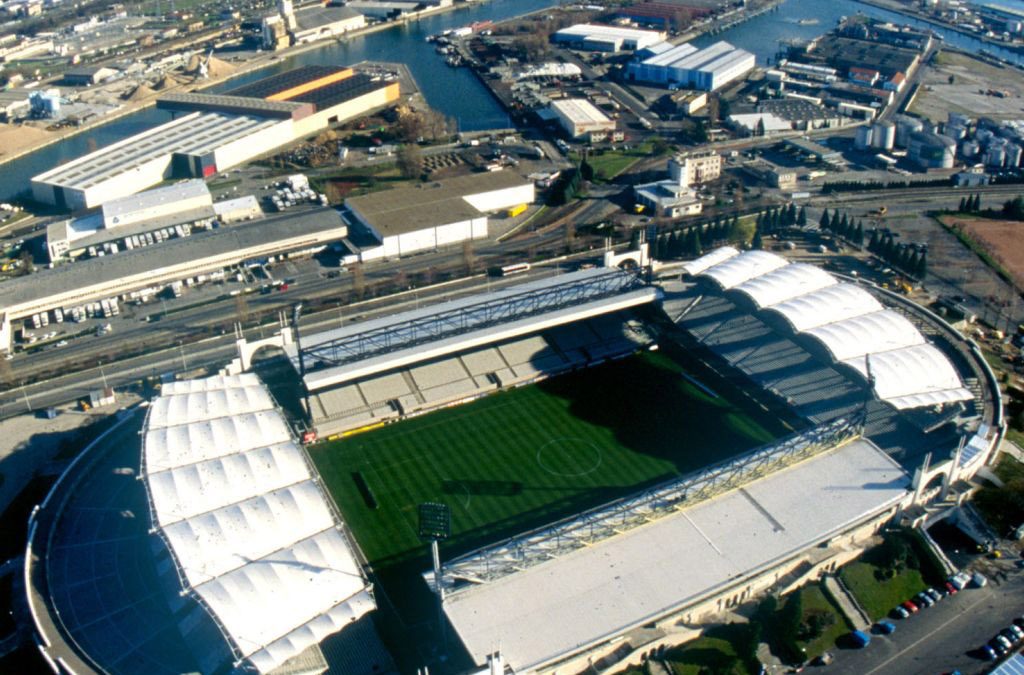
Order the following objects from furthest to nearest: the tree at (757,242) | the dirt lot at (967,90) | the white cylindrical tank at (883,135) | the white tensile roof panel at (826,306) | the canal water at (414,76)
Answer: the dirt lot at (967,90) → the canal water at (414,76) → the white cylindrical tank at (883,135) → the tree at (757,242) → the white tensile roof panel at (826,306)

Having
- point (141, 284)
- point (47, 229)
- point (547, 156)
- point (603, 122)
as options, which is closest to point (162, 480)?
→ point (141, 284)

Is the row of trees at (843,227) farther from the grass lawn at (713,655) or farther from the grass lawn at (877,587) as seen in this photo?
the grass lawn at (713,655)

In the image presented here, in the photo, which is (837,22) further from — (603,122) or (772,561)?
(772,561)

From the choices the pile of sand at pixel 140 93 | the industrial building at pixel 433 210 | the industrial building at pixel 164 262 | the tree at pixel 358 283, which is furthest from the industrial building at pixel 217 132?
the tree at pixel 358 283

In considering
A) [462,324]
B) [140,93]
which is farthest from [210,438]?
[140,93]

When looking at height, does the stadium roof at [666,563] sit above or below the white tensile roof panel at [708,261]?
below

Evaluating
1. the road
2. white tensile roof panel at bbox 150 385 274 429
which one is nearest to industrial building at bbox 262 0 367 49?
white tensile roof panel at bbox 150 385 274 429

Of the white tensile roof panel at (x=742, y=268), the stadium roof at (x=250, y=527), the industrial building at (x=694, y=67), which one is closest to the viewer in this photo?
the stadium roof at (x=250, y=527)
